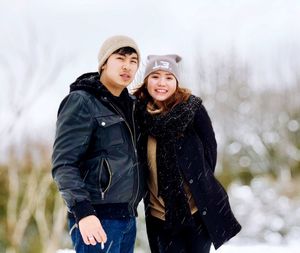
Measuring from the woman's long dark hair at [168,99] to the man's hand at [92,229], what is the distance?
795 mm

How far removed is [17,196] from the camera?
841 inches

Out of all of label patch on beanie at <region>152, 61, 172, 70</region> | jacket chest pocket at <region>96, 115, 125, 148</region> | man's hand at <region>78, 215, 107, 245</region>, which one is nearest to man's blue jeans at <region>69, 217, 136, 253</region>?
man's hand at <region>78, 215, 107, 245</region>

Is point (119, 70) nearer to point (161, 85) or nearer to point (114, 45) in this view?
point (114, 45)

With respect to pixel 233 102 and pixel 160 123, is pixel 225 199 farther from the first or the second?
pixel 233 102

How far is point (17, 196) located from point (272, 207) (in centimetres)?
802

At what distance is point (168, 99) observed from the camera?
314 centimetres

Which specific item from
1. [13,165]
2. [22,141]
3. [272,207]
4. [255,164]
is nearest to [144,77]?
[272,207]

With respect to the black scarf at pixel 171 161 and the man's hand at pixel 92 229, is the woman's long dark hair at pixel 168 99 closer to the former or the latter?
the black scarf at pixel 171 161

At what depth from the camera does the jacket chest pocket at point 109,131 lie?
2629 mm

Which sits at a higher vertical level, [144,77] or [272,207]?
[144,77]

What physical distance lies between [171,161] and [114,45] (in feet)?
2.03

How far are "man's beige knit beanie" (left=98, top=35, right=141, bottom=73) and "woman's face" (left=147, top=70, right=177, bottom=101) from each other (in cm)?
35

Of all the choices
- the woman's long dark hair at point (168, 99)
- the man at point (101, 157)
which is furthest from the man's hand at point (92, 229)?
the woman's long dark hair at point (168, 99)

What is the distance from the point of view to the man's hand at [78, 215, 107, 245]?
8.18 ft
